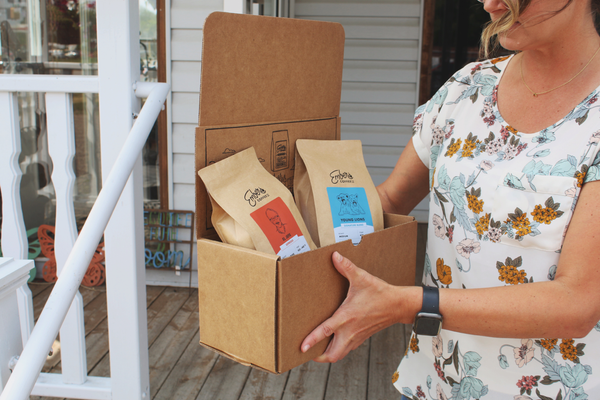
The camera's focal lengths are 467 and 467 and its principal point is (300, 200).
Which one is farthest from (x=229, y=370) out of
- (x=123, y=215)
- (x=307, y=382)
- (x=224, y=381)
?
(x=123, y=215)

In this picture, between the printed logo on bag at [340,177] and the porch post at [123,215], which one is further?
the porch post at [123,215]

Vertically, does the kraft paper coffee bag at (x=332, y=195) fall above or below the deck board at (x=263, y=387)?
above

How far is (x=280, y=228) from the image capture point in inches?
29.5

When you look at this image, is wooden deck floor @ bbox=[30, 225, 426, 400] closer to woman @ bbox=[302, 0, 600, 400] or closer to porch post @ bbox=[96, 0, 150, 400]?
porch post @ bbox=[96, 0, 150, 400]

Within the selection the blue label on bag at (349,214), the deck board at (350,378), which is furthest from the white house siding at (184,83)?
the blue label on bag at (349,214)

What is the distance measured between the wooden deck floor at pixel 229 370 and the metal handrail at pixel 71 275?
127cm

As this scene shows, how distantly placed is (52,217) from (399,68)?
117 inches

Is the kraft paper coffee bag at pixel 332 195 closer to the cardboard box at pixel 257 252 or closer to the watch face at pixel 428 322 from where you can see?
the cardboard box at pixel 257 252

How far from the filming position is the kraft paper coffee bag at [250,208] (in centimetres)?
71

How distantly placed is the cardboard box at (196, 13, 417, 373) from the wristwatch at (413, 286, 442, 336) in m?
0.11

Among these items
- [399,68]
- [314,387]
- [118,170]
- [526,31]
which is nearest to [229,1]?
[118,170]

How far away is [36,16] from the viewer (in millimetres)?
2949

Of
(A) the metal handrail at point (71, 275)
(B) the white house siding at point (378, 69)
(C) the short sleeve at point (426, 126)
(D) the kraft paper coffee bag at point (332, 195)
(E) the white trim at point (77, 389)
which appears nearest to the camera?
(A) the metal handrail at point (71, 275)

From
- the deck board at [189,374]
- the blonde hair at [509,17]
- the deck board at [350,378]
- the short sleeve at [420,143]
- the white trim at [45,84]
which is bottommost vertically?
the deck board at [189,374]
